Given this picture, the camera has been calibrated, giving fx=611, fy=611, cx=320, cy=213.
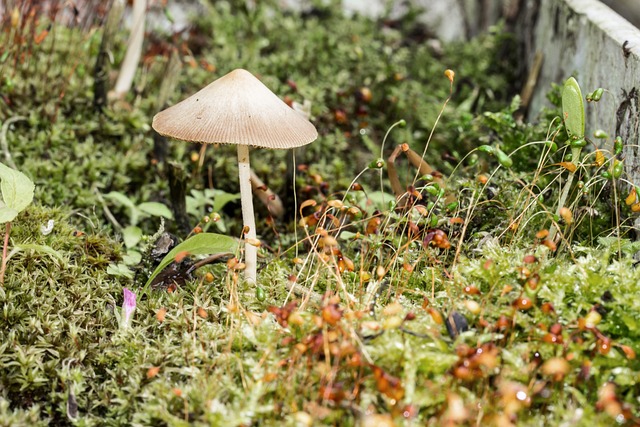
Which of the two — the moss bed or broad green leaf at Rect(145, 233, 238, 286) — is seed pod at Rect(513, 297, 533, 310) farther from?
broad green leaf at Rect(145, 233, 238, 286)

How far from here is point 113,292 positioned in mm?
2449

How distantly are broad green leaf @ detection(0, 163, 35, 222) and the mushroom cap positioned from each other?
20.7 inches

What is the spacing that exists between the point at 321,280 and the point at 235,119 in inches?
28.5

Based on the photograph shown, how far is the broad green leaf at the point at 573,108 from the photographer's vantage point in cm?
224

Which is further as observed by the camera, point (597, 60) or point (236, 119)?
point (597, 60)

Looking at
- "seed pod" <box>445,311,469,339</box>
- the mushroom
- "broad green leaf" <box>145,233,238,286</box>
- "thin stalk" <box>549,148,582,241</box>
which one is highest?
the mushroom

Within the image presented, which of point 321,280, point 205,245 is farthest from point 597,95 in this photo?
point 205,245

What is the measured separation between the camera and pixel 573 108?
7.42ft

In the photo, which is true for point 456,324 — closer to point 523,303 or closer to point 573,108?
point 523,303

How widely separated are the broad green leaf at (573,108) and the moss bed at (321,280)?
9 centimetres

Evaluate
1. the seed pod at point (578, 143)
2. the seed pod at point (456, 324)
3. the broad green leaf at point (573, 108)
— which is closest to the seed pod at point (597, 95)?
the broad green leaf at point (573, 108)

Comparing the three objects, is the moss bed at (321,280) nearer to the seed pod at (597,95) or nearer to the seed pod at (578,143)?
the seed pod at (578,143)

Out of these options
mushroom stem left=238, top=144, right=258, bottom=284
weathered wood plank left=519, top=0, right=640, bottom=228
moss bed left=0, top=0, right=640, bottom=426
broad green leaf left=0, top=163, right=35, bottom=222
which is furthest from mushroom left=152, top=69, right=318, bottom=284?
weathered wood plank left=519, top=0, right=640, bottom=228

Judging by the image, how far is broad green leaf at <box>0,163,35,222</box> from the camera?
2164 mm
